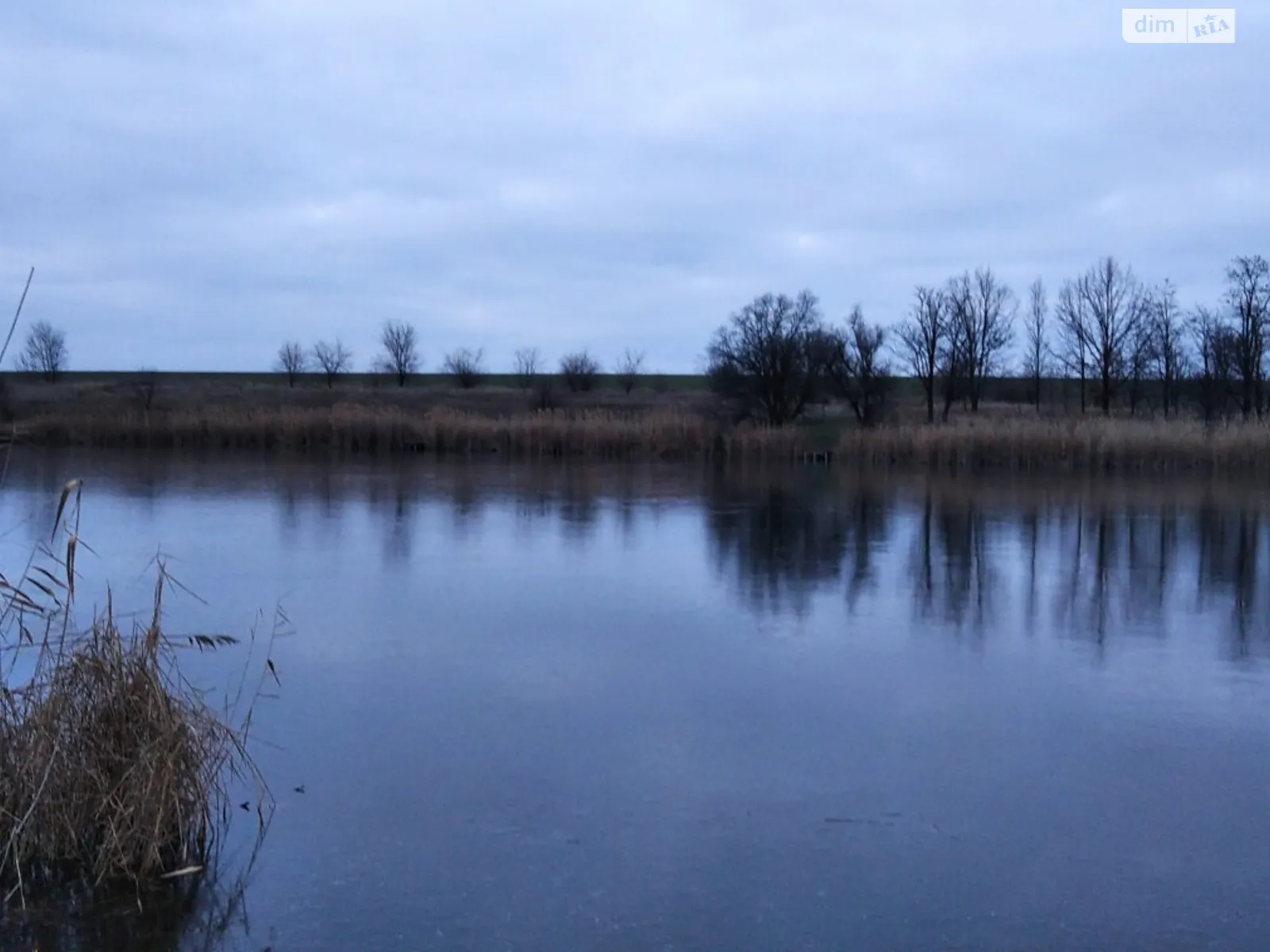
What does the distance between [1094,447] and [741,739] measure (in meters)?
21.6

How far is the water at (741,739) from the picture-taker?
406 cm

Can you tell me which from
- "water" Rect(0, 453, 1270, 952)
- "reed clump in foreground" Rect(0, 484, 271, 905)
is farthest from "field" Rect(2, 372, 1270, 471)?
"reed clump in foreground" Rect(0, 484, 271, 905)

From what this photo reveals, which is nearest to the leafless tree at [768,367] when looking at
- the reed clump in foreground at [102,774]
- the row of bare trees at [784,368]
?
the row of bare trees at [784,368]

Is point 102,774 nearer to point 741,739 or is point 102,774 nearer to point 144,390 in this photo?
point 741,739

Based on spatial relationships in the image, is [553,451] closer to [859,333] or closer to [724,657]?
[859,333]

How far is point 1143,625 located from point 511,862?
6.03 metres

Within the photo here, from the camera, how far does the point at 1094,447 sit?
83.2 feet

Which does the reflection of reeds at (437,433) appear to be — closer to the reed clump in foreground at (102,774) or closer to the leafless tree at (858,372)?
the leafless tree at (858,372)

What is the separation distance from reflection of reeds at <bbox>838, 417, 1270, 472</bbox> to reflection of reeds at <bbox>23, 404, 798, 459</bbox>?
450cm

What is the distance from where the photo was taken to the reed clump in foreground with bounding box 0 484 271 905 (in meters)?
4.24

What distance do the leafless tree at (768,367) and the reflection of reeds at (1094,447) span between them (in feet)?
31.9

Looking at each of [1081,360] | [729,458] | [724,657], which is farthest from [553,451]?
[724,657]

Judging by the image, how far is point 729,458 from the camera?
96.3 ft

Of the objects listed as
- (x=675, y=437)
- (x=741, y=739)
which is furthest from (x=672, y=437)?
(x=741, y=739)
